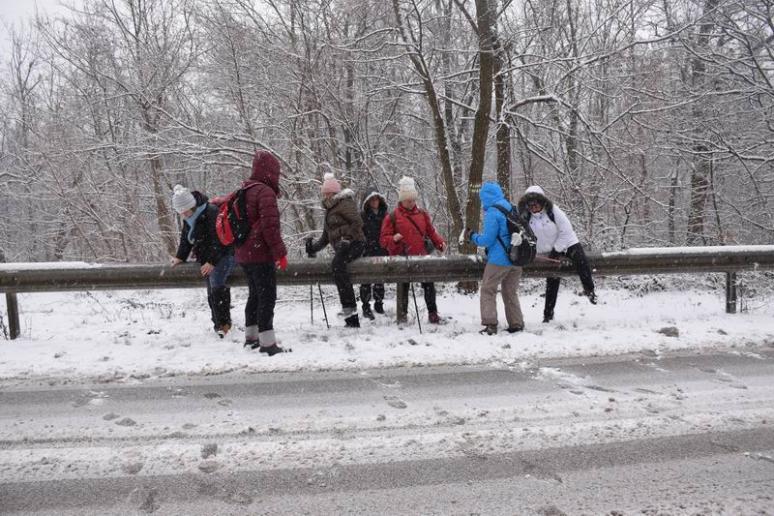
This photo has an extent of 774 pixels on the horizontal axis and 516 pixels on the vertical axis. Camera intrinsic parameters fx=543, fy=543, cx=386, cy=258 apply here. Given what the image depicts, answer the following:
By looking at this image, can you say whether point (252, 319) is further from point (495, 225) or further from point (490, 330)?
point (495, 225)

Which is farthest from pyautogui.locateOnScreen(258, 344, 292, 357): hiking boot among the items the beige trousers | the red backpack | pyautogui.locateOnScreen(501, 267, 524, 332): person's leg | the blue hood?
the blue hood

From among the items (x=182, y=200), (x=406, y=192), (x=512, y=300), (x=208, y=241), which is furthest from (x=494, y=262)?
(x=182, y=200)

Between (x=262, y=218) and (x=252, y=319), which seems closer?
(x=262, y=218)

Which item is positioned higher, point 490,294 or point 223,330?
point 490,294

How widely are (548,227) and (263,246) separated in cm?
356

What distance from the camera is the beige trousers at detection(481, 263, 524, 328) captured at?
6336 millimetres

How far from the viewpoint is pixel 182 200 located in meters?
6.01

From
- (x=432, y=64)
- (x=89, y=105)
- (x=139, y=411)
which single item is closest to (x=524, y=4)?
(x=432, y=64)

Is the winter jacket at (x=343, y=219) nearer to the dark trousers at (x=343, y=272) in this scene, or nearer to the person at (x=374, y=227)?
the dark trousers at (x=343, y=272)

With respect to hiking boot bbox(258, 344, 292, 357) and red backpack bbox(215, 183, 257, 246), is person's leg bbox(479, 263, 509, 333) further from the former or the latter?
red backpack bbox(215, 183, 257, 246)

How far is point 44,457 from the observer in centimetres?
331

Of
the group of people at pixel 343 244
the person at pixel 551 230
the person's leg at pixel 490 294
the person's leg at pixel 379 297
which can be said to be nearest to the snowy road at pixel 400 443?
the group of people at pixel 343 244

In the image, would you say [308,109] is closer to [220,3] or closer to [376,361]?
[220,3]

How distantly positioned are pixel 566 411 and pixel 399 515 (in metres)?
1.79
